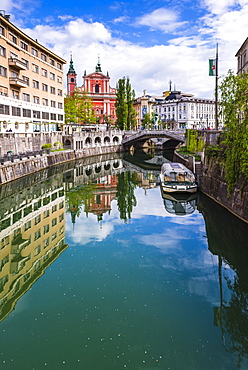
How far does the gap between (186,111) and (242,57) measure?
67947 mm

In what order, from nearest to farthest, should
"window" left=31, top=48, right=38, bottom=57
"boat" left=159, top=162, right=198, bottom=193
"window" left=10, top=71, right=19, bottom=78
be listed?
1. "boat" left=159, top=162, right=198, bottom=193
2. "window" left=10, top=71, right=19, bottom=78
3. "window" left=31, top=48, right=38, bottom=57

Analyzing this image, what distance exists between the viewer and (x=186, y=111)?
128 meters

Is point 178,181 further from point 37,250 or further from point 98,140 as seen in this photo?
point 98,140

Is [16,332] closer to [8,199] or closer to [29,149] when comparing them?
[8,199]

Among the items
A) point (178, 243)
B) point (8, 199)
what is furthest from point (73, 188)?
point (178, 243)

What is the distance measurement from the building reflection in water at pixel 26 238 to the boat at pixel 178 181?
33.2 feet

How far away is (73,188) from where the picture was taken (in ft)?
119

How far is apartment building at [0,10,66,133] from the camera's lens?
46250 millimetres

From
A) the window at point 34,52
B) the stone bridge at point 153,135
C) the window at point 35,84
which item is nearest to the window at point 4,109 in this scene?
the window at point 35,84

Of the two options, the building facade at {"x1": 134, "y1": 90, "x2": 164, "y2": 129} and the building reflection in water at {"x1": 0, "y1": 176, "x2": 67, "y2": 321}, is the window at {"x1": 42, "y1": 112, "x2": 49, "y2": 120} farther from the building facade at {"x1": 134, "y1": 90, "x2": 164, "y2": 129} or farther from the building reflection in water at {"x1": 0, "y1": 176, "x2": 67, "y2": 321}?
the building facade at {"x1": 134, "y1": 90, "x2": 164, "y2": 129}

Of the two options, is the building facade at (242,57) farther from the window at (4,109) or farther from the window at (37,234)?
the window at (37,234)

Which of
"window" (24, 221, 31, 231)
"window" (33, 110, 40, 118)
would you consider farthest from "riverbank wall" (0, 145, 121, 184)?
"window" (24, 221, 31, 231)

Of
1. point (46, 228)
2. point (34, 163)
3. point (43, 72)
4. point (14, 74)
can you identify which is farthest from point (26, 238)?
point (43, 72)

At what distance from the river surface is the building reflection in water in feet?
0.25
